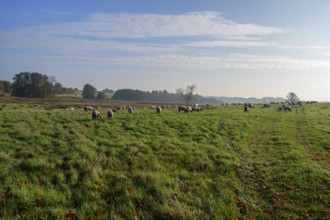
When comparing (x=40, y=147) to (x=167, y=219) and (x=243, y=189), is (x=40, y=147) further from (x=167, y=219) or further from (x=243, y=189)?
(x=243, y=189)

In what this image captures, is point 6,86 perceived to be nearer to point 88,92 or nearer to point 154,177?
point 88,92

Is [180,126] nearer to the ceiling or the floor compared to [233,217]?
nearer to the ceiling

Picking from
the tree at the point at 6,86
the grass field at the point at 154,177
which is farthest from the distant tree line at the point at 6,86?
the grass field at the point at 154,177

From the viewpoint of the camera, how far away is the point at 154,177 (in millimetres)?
10258

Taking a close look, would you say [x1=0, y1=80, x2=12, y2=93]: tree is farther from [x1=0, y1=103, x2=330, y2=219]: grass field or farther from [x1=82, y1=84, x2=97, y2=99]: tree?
[x1=0, y1=103, x2=330, y2=219]: grass field

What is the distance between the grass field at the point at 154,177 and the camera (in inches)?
327

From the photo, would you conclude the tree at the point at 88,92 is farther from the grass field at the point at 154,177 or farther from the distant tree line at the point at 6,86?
the grass field at the point at 154,177

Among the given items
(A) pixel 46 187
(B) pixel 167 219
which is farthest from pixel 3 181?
(B) pixel 167 219

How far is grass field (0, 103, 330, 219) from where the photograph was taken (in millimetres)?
8305

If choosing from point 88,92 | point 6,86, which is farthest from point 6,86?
point 88,92

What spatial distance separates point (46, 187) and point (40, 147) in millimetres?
4521

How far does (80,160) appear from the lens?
38.3 feet

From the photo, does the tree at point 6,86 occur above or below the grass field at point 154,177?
above

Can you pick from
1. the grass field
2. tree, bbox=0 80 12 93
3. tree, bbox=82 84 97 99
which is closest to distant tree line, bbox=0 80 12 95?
tree, bbox=0 80 12 93
